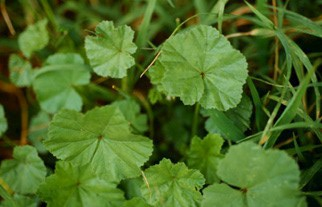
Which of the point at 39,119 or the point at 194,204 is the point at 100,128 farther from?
the point at 39,119

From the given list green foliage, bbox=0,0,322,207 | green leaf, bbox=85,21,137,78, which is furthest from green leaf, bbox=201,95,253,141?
green leaf, bbox=85,21,137,78

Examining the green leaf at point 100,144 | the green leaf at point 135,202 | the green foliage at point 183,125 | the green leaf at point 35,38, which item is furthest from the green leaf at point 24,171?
the green leaf at point 35,38

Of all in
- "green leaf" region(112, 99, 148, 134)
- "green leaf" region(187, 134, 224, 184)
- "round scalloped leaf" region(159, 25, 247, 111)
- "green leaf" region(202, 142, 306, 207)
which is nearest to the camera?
"green leaf" region(202, 142, 306, 207)

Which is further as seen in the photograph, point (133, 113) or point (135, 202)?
point (133, 113)

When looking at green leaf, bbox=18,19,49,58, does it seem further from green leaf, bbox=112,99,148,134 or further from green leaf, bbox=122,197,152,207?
green leaf, bbox=122,197,152,207

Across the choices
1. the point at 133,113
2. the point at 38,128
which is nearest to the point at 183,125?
the point at 133,113

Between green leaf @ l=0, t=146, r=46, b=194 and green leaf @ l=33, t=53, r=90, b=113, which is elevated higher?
green leaf @ l=33, t=53, r=90, b=113

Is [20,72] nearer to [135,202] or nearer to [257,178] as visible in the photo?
[135,202]
